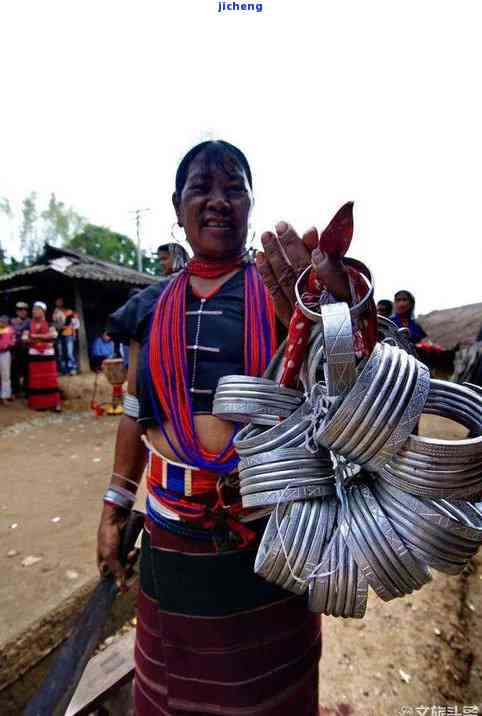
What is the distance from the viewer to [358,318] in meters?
0.75

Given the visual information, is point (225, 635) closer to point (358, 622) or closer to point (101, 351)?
point (358, 622)

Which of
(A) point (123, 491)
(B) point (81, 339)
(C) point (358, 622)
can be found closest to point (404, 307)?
(C) point (358, 622)

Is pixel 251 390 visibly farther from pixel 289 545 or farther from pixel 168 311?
pixel 168 311

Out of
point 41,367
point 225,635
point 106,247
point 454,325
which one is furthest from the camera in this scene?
point 106,247

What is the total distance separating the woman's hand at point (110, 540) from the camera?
153 cm

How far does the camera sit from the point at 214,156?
126 cm

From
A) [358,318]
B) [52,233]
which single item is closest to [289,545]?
[358,318]

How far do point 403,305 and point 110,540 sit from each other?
4.75m

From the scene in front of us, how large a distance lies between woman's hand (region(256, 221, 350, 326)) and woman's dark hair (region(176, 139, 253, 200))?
55cm

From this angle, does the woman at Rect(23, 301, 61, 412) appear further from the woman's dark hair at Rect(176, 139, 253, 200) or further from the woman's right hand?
the woman's dark hair at Rect(176, 139, 253, 200)

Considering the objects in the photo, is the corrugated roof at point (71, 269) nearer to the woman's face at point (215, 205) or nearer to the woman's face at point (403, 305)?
the woman's face at point (403, 305)

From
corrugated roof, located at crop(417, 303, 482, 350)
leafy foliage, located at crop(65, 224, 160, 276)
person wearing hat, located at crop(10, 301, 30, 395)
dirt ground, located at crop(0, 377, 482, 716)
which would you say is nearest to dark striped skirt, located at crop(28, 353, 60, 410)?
person wearing hat, located at crop(10, 301, 30, 395)

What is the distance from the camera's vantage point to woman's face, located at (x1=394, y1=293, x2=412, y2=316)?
5.31 m

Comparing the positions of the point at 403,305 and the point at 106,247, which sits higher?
the point at 106,247
